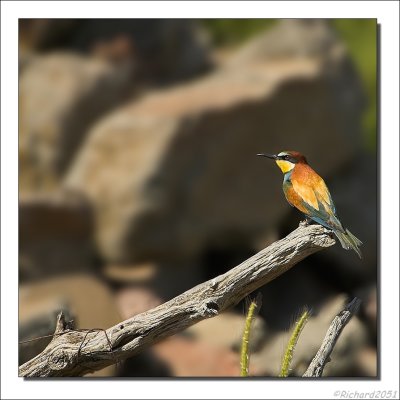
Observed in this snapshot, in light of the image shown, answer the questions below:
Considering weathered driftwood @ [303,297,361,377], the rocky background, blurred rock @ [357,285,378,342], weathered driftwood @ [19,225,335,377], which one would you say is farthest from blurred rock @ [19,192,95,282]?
blurred rock @ [357,285,378,342]

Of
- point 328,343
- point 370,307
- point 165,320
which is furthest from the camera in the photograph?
point 370,307

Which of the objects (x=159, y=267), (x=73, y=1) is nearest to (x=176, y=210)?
(x=159, y=267)

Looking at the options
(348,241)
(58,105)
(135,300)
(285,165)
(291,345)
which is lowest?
(291,345)

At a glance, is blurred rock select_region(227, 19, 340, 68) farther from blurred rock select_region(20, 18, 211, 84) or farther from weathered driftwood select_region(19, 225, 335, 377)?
weathered driftwood select_region(19, 225, 335, 377)

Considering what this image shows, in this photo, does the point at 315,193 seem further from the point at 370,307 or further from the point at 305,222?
the point at 370,307

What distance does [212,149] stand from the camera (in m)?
2.86

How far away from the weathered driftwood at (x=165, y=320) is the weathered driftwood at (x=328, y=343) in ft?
0.87

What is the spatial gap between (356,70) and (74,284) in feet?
3.96

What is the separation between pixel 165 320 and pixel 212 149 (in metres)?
0.72

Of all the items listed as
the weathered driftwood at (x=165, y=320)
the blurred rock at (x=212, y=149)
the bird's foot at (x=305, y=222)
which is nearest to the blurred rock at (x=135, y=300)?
the blurred rock at (x=212, y=149)

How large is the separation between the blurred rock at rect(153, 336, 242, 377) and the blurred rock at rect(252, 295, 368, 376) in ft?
0.31

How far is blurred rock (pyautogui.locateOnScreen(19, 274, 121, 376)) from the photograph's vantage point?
8.98 feet

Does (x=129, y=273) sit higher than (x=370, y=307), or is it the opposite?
(x=129, y=273)

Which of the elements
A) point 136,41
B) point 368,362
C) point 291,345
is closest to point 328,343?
point 291,345
